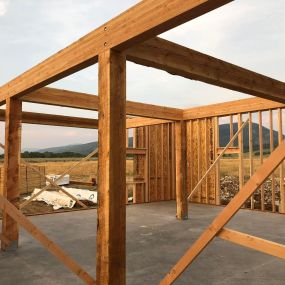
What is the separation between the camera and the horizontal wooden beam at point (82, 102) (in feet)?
20.6

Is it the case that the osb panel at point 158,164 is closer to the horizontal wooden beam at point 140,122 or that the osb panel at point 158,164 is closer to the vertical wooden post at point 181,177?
the horizontal wooden beam at point 140,122

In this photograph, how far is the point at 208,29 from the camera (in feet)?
25.2

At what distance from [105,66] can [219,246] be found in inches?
162

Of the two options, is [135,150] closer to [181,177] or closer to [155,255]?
[181,177]

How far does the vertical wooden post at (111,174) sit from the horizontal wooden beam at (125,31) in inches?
8.5

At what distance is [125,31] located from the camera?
301 cm

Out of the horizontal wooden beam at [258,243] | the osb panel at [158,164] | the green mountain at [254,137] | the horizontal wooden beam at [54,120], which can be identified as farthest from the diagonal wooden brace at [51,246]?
the osb panel at [158,164]

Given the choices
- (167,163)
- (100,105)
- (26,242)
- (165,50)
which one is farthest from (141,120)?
(100,105)

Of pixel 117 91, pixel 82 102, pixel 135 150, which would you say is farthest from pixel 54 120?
pixel 117 91

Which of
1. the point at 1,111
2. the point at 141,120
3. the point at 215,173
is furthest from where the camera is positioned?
the point at 215,173

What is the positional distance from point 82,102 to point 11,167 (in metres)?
2.11

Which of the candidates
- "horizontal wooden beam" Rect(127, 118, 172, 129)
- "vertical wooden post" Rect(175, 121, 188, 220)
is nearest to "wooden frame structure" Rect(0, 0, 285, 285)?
"vertical wooden post" Rect(175, 121, 188, 220)

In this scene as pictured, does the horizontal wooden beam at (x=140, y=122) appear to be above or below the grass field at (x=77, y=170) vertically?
above

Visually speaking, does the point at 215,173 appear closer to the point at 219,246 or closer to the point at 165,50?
the point at 219,246
